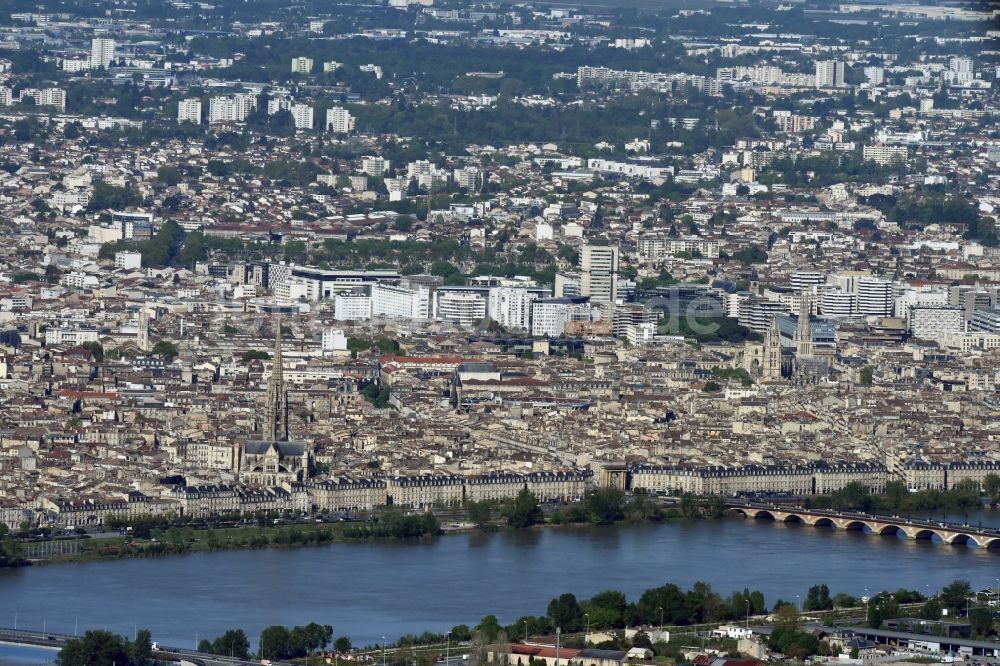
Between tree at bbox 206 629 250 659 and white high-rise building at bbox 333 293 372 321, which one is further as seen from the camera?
white high-rise building at bbox 333 293 372 321

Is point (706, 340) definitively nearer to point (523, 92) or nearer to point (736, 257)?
point (736, 257)

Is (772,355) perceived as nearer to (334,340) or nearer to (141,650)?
(334,340)

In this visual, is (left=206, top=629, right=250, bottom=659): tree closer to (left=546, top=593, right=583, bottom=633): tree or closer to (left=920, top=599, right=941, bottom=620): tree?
(left=546, top=593, right=583, bottom=633): tree

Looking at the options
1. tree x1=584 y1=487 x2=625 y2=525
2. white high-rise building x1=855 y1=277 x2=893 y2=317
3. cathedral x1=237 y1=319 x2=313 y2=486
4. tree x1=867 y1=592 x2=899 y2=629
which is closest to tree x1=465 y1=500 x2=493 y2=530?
tree x1=584 y1=487 x2=625 y2=525

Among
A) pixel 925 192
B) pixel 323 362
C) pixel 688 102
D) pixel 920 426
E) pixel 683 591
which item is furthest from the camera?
pixel 688 102

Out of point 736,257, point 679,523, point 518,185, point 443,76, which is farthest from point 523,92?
point 679,523

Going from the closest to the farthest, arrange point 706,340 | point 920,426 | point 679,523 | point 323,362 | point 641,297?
point 679,523, point 920,426, point 323,362, point 706,340, point 641,297
